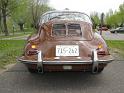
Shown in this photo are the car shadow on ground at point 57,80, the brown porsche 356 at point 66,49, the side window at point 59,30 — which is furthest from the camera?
the side window at point 59,30

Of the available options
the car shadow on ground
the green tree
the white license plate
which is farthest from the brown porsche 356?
the green tree

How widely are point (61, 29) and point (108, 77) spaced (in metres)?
1.56

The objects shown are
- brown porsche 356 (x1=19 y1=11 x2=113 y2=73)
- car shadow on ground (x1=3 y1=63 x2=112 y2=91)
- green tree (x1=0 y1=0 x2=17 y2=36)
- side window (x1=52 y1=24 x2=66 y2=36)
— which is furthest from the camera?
green tree (x1=0 y1=0 x2=17 y2=36)

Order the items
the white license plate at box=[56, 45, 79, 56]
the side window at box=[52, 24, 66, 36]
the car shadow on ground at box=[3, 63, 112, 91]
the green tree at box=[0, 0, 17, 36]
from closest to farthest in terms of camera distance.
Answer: the white license plate at box=[56, 45, 79, 56] < the car shadow on ground at box=[3, 63, 112, 91] < the side window at box=[52, 24, 66, 36] < the green tree at box=[0, 0, 17, 36]

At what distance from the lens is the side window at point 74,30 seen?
6734mm

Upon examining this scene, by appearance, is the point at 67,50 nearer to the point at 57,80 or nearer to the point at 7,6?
the point at 57,80

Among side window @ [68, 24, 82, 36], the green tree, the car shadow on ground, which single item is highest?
the green tree

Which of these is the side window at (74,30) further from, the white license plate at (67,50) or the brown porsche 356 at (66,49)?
the white license plate at (67,50)

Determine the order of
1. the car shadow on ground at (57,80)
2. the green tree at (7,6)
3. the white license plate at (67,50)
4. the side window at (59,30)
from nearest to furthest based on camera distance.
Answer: the white license plate at (67,50)
the car shadow on ground at (57,80)
the side window at (59,30)
the green tree at (7,6)

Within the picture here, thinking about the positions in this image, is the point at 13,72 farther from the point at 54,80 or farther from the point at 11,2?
the point at 11,2

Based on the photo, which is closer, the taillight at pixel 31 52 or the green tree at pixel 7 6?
Answer: the taillight at pixel 31 52

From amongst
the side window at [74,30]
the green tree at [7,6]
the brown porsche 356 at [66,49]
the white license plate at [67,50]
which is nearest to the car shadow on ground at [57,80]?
the brown porsche 356 at [66,49]

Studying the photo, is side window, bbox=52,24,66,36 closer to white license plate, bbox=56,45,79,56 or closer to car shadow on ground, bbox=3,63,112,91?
white license plate, bbox=56,45,79,56

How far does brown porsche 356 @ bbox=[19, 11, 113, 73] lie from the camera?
237 inches
